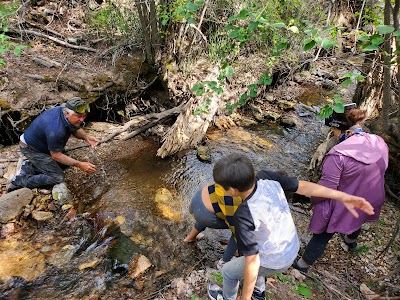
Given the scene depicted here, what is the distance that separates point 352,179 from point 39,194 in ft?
13.4

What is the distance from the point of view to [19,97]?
4938mm

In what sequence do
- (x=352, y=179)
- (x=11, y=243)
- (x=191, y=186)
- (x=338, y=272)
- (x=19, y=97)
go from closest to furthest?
(x=352, y=179)
(x=338, y=272)
(x=11, y=243)
(x=191, y=186)
(x=19, y=97)

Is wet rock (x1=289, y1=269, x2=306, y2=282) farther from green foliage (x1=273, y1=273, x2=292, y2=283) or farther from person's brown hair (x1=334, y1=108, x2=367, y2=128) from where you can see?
person's brown hair (x1=334, y1=108, x2=367, y2=128)

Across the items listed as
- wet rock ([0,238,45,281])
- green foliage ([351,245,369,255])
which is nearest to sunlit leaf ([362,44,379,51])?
green foliage ([351,245,369,255])

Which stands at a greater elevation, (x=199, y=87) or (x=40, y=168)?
(x=199, y=87)

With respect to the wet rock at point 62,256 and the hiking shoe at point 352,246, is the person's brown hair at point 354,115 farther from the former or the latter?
the wet rock at point 62,256

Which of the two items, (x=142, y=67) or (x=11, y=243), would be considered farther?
(x=142, y=67)

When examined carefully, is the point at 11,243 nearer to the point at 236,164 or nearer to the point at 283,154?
the point at 236,164

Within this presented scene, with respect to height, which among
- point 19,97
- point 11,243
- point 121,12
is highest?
point 121,12

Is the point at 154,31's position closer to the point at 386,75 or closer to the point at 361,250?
the point at 386,75

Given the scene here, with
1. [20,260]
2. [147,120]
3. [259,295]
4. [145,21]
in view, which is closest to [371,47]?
[259,295]

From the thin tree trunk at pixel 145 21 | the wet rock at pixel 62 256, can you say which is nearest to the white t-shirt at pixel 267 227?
the wet rock at pixel 62 256

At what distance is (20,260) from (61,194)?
1.07 m

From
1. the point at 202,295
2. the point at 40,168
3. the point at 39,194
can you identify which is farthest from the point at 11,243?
the point at 202,295
